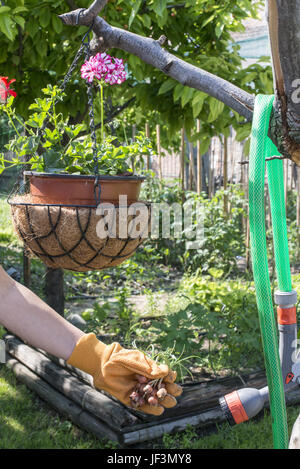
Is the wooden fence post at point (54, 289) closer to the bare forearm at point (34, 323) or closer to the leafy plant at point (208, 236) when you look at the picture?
the leafy plant at point (208, 236)

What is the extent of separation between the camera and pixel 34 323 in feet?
4.09

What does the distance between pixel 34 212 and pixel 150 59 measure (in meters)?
0.67

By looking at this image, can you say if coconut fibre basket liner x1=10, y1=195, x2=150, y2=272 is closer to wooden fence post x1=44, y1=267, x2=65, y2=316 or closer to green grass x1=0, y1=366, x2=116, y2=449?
green grass x1=0, y1=366, x2=116, y2=449

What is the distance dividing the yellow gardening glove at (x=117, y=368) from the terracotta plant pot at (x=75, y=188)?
461mm

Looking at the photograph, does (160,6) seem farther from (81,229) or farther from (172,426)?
(172,426)

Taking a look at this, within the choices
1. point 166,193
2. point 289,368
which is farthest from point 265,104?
point 166,193

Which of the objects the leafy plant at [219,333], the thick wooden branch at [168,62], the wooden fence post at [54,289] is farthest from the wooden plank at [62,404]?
the thick wooden branch at [168,62]

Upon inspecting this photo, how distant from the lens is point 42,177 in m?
1.56

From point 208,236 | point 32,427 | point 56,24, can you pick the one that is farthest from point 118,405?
point 208,236

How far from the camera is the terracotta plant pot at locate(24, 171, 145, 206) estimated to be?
153cm

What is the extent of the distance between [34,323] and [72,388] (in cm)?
134

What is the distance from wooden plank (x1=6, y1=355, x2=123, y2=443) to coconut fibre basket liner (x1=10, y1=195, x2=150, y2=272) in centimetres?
93
